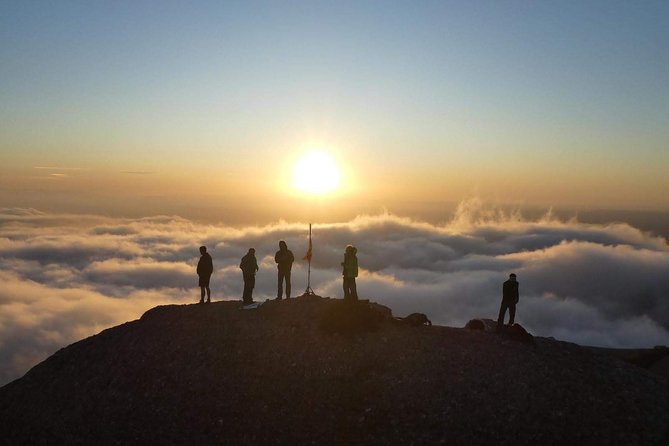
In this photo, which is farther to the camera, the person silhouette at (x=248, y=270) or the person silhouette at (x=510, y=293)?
the person silhouette at (x=248, y=270)

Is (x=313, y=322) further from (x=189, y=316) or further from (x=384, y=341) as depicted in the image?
(x=189, y=316)

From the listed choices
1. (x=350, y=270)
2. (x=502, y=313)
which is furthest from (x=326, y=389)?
(x=502, y=313)

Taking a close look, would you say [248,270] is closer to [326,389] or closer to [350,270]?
[350,270]

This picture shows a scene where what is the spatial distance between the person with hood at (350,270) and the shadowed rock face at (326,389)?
799mm

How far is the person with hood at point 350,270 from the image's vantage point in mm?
20250

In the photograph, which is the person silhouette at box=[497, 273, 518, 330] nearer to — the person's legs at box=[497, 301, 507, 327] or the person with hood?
the person's legs at box=[497, 301, 507, 327]

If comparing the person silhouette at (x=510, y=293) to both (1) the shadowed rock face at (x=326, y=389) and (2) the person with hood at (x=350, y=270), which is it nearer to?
(1) the shadowed rock face at (x=326, y=389)

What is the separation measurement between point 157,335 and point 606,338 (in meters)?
145

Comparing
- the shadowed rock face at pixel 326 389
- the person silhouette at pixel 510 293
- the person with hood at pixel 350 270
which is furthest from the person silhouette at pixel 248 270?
the person silhouette at pixel 510 293

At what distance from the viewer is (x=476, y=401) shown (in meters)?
15.2

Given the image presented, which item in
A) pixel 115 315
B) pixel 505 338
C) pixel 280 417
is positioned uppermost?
pixel 505 338

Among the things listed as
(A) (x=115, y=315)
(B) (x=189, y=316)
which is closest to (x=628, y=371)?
(B) (x=189, y=316)

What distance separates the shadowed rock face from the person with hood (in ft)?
2.62

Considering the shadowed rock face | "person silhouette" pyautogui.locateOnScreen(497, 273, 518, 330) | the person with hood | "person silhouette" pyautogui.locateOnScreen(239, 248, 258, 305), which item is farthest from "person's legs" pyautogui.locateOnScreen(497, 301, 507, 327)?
"person silhouette" pyautogui.locateOnScreen(239, 248, 258, 305)
